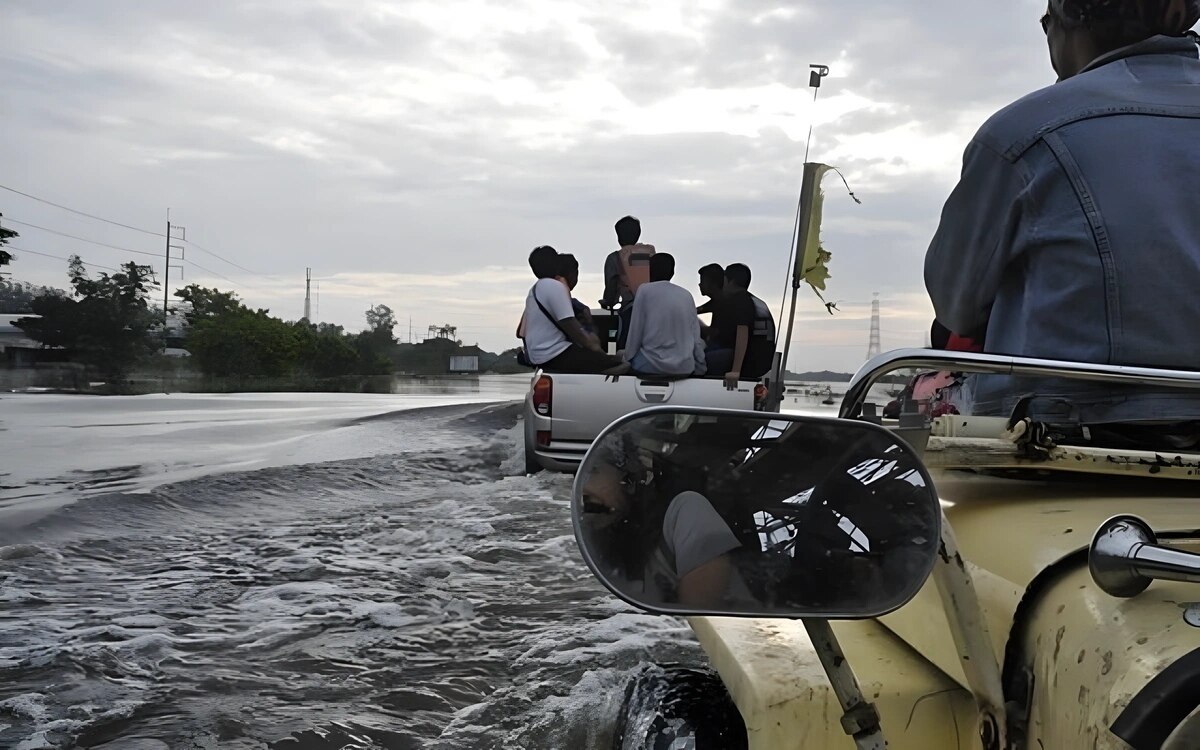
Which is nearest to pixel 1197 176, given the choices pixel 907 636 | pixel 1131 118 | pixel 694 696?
pixel 1131 118

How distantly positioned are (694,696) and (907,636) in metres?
0.39

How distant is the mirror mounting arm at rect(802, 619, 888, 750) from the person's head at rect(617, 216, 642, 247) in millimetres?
10117

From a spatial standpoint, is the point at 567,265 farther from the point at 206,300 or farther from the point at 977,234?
the point at 206,300

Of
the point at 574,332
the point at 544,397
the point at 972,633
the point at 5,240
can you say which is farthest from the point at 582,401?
the point at 5,240

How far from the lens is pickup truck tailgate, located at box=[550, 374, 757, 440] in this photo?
9.03m

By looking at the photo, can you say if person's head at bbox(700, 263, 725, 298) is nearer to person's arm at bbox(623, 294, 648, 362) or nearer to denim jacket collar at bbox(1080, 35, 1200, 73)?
person's arm at bbox(623, 294, 648, 362)

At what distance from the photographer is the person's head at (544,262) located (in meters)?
9.77

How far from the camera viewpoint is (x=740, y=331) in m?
9.90

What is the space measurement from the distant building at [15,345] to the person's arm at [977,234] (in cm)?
4117

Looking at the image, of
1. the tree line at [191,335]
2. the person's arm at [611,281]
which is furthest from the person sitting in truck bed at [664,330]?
the tree line at [191,335]

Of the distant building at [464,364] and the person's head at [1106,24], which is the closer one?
the person's head at [1106,24]

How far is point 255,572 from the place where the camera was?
5414 millimetres

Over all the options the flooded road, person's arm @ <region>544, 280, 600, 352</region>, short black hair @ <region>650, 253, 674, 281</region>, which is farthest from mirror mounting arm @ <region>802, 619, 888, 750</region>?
short black hair @ <region>650, 253, 674, 281</region>

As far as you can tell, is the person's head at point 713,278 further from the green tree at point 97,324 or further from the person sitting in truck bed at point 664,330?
the green tree at point 97,324
